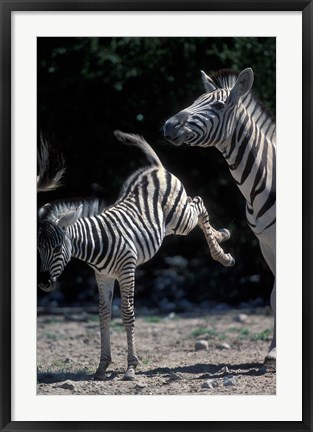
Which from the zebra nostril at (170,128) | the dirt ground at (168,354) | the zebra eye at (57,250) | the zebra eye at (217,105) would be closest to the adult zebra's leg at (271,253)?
the dirt ground at (168,354)

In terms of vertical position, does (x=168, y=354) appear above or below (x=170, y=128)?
below

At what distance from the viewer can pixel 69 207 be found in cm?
748

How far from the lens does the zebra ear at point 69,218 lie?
7242mm

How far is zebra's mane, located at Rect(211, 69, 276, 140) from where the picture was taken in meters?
7.89

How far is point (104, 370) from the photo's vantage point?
310 inches

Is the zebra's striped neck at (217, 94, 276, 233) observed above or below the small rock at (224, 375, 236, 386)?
above

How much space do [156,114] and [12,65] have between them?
6626 mm

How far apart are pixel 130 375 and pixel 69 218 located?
149cm

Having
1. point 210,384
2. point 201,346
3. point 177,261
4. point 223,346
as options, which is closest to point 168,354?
point 201,346

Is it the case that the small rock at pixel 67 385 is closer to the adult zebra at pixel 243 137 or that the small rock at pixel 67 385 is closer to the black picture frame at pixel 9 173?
the black picture frame at pixel 9 173

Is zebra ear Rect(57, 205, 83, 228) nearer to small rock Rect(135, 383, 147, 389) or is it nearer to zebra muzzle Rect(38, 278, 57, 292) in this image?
zebra muzzle Rect(38, 278, 57, 292)

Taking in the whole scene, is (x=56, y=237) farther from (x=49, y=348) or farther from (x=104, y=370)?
(x=49, y=348)

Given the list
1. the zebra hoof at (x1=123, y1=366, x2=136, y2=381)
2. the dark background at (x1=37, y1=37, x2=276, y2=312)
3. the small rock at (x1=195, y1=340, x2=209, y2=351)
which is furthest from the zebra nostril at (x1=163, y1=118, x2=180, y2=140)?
the dark background at (x1=37, y1=37, x2=276, y2=312)

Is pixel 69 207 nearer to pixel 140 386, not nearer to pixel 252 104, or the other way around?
pixel 140 386
